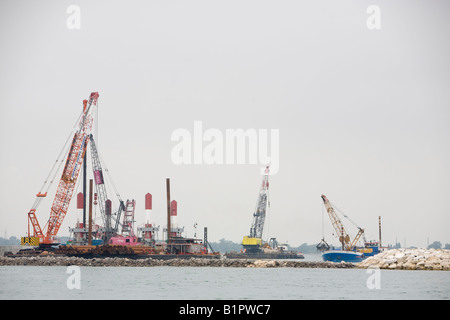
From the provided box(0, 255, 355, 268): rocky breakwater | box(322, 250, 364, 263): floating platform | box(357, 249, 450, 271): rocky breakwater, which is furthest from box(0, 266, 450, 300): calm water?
box(322, 250, 364, 263): floating platform

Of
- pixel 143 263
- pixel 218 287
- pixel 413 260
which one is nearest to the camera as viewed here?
pixel 218 287

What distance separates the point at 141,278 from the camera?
74.1m

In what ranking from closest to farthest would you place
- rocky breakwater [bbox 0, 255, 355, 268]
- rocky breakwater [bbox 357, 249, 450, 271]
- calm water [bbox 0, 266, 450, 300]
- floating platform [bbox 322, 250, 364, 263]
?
1. calm water [bbox 0, 266, 450, 300]
2. rocky breakwater [bbox 357, 249, 450, 271]
3. rocky breakwater [bbox 0, 255, 355, 268]
4. floating platform [bbox 322, 250, 364, 263]

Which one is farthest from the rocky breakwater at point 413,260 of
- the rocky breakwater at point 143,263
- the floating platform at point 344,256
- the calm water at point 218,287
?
the floating platform at point 344,256

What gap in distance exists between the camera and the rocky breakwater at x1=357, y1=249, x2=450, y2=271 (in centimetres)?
9719

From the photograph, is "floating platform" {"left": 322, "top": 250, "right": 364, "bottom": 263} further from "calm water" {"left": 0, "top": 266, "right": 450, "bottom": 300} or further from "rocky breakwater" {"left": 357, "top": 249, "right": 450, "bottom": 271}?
"calm water" {"left": 0, "top": 266, "right": 450, "bottom": 300}

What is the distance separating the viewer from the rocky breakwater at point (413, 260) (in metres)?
97.2

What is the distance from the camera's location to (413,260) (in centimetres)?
10019

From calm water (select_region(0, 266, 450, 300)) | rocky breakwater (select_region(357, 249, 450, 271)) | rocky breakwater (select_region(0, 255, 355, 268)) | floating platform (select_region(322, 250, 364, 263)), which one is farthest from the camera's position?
floating platform (select_region(322, 250, 364, 263))

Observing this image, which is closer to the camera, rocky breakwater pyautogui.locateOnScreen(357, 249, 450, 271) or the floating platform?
rocky breakwater pyautogui.locateOnScreen(357, 249, 450, 271)

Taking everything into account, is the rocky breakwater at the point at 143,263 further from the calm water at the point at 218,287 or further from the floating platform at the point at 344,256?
the calm water at the point at 218,287

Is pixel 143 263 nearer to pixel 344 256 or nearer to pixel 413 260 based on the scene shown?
pixel 413 260

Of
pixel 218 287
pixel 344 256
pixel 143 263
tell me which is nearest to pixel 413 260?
pixel 344 256

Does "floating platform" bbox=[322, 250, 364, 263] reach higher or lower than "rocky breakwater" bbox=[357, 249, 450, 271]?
lower
